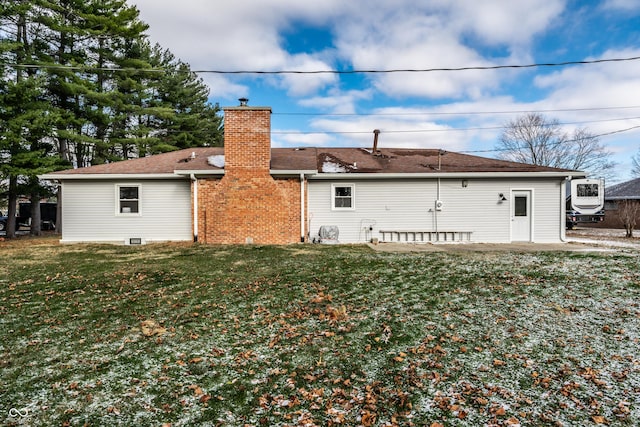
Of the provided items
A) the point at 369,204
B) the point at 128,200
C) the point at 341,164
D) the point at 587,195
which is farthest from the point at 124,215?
→ the point at 587,195

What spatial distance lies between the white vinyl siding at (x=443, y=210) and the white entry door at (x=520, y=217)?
179mm

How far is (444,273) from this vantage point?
22.0ft

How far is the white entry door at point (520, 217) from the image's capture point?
11977 mm

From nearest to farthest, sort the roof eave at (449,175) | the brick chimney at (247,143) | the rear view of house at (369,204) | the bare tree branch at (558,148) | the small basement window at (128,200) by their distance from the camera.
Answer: the brick chimney at (247,143) → the roof eave at (449,175) → the rear view of house at (369,204) → the small basement window at (128,200) → the bare tree branch at (558,148)

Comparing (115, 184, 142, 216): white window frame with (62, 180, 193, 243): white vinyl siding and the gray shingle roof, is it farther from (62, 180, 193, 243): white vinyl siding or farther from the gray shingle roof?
the gray shingle roof

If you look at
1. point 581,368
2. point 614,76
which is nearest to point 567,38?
point 614,76

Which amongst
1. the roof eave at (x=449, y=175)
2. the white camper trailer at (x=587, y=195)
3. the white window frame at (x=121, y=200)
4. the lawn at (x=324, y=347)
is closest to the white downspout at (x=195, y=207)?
the white window frame at (x=121, y=200)

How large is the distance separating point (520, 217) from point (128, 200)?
14.2 m

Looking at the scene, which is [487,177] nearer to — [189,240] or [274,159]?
[274,159]

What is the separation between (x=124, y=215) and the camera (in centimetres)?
1197

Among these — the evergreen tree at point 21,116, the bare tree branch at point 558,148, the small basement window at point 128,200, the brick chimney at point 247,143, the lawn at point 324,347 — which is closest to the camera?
the lawn at point 324,347

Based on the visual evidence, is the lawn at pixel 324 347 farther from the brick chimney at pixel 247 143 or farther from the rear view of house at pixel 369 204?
the brick chimney at pixel 247 143

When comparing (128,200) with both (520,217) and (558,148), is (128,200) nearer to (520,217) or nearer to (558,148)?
(520,217)

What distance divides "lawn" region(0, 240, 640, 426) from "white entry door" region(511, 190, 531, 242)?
17.0ft
